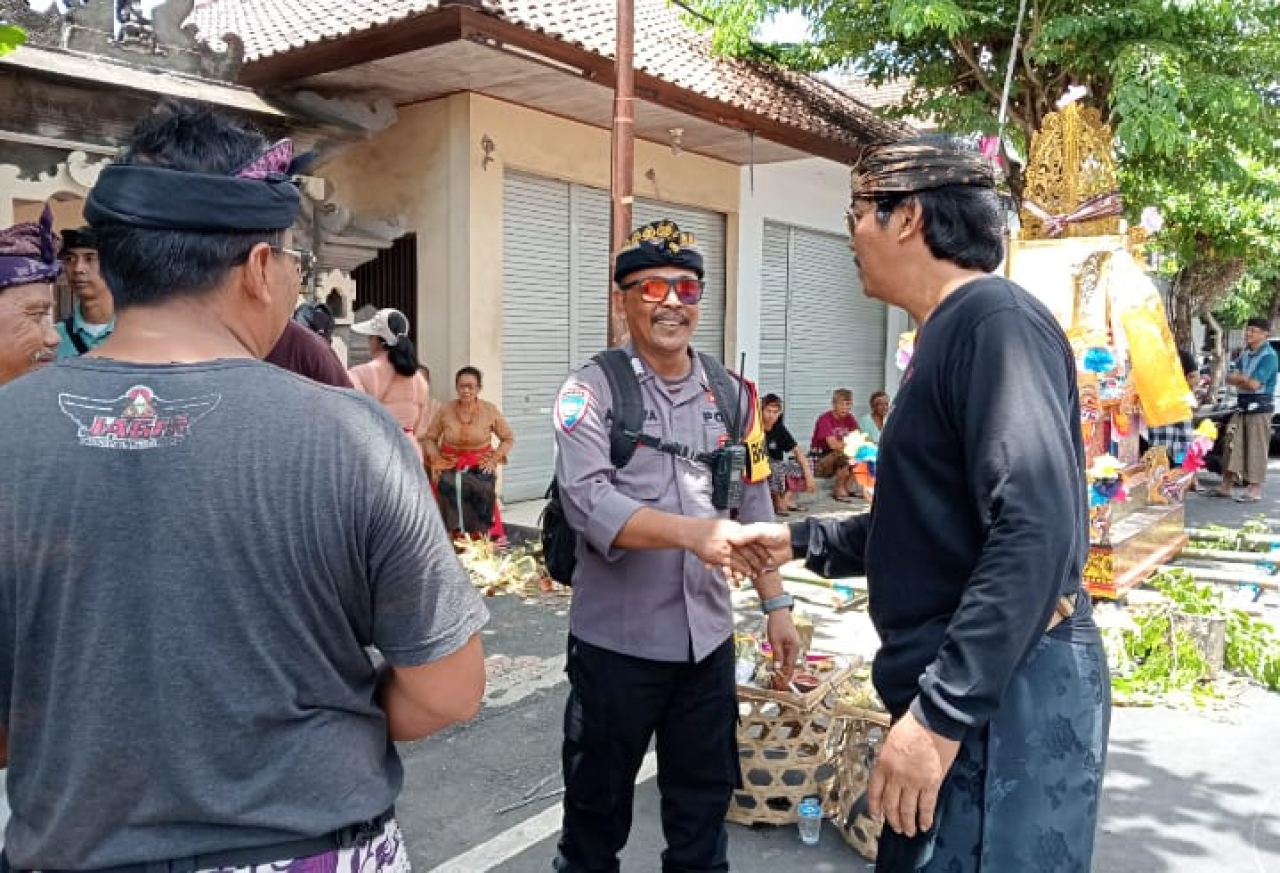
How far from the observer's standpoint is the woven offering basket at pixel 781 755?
3.15m

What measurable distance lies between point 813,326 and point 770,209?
1.96 meters

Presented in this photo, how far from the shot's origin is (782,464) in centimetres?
963

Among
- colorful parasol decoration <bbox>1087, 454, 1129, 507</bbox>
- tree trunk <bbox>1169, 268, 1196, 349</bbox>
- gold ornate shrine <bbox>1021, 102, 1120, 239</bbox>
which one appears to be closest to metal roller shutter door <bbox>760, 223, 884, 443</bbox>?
gold ornate shrine <bbox>1021, 102, 1120, 239</bbox>

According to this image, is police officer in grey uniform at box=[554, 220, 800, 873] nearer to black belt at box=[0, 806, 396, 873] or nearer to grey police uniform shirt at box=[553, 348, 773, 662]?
grey police uniform shirt at box=[553, 348, 773, 662]

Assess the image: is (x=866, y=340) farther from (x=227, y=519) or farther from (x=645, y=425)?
(x=227, y=519)

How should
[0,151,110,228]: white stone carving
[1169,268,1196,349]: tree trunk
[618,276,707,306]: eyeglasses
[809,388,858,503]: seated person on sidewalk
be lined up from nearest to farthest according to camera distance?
[618,276,707,306]: eyeglasses, [0,151,110,228]: white stone carving, [809,388,858,503]: seated person on sidewalk, [1169,268,1196,349]: tree trunk

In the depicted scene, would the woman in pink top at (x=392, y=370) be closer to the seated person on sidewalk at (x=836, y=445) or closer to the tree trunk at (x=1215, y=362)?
the seated person on sidewalk at (x=836, y=445)

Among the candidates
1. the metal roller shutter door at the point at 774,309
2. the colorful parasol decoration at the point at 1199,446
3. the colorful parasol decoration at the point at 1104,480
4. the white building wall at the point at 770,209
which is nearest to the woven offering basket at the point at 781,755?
the colorful parasol decoration at the point at 1104,480

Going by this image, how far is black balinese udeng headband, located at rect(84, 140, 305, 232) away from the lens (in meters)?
1.15

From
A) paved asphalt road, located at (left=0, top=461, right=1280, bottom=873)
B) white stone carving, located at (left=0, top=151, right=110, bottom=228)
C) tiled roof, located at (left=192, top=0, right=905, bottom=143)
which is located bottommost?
paved asphalt road, located at (left=0, top=461, right=1280, bottom=873)

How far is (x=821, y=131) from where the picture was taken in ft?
32.3

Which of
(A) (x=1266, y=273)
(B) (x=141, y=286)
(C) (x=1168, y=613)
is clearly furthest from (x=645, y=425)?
(A) (x=1266, y=273)

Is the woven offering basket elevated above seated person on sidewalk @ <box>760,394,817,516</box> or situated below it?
below

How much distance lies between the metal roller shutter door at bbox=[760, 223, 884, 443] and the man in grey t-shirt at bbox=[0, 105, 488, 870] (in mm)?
10904
